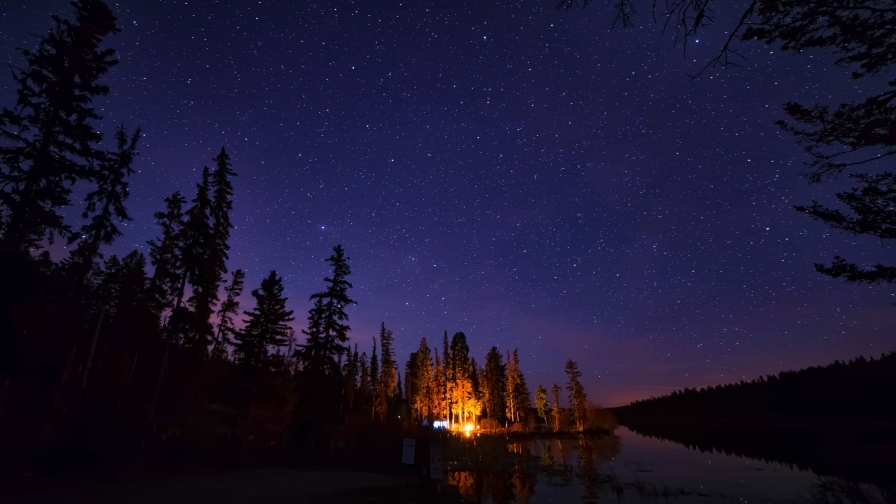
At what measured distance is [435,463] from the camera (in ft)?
54.0

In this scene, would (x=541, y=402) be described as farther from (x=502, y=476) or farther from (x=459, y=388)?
(x=502, y=476)

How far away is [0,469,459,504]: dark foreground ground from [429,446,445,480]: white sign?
59cm

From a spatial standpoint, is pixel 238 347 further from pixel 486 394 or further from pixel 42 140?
pixel 486 394

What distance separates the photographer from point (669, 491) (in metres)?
25.0

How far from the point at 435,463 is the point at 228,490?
7.46 meters

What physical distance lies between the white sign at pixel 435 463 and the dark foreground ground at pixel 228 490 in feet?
1.93

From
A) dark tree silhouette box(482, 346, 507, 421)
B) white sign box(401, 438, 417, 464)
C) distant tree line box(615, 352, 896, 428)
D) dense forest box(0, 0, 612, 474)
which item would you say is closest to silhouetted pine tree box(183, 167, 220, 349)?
dense forest box(0, 0, 612, 474)

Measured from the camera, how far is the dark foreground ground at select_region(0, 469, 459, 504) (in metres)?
11.2

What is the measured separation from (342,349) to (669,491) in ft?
77.3

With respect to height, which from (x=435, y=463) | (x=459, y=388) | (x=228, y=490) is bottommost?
(x=228, y=490)

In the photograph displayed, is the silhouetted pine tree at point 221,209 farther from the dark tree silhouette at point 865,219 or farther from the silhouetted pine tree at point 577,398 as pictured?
the silhouetted pine tree at point 577,398

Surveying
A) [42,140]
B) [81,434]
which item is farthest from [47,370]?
[42,140]

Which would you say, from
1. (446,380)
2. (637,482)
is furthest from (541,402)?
(637,482)

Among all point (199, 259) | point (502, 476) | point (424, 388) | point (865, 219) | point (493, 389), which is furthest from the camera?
point (493, 389)
